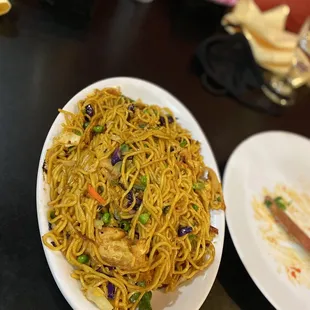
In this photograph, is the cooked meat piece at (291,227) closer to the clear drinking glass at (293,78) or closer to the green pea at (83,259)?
the clear drinking glass at (293,78)

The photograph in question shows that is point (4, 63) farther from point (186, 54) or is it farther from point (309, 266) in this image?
point (309, 266)

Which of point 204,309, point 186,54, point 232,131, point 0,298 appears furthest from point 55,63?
point 204,309

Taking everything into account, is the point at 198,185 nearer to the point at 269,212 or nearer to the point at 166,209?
the point at 166,209

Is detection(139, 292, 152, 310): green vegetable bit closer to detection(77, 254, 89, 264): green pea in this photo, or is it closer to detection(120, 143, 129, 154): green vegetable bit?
detection(77, 254, 89, 264): green pea

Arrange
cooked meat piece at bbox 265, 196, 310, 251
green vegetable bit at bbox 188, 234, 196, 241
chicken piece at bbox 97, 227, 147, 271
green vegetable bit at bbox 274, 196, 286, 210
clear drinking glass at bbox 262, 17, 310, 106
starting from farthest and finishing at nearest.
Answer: clear drinking glass at bbox 262, 17, 310, 106
green vegetable bit at bbox 274, 196, 286, 210
cooked meat piece at bbox 265, 196, 310, 251
green vegetable bit at bbox 188, 234, 196, 241
chicken piece at bbox 97, 227, 147, 271

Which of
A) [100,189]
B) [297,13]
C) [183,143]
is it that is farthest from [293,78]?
[100,189]

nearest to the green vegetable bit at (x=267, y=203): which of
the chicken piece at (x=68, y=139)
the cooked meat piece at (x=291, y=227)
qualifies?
the cooked meat piece at (x=291, y=227)

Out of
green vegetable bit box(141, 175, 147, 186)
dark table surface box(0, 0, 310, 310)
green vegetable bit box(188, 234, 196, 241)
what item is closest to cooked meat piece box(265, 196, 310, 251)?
dark table surface box(0, 0, 310, 310)

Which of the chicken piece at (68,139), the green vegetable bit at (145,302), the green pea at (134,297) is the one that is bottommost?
the green vegetable bit at (145,302)
